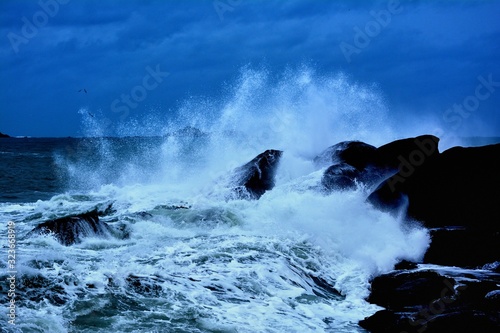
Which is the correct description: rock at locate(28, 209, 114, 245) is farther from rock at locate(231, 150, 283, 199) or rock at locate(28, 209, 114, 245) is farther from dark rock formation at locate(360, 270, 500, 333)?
dark rock formation at locate(360, 270, 500, 333)

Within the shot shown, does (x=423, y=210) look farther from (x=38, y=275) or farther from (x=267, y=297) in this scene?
(x=38, y=275)

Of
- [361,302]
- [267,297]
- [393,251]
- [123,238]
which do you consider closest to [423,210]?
[393,251]

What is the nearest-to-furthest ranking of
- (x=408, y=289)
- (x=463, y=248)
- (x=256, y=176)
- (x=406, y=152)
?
(x=408, y=289)
(x=463, y=248)
(x=406, y=152)
(x=256, y=176)

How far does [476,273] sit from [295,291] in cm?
314

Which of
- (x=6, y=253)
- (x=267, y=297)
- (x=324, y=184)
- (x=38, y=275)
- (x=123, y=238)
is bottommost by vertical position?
(x=267, y=297)

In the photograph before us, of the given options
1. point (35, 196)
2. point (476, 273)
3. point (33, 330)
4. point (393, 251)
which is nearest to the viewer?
point (33, 330)

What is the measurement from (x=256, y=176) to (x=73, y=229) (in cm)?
697

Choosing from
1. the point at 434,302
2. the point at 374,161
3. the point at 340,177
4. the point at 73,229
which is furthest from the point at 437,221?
the point at 73,229

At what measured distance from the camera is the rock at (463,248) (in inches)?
369

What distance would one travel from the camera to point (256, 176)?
52.2 ft

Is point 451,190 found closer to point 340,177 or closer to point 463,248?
point 463,248

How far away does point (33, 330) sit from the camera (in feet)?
19.1

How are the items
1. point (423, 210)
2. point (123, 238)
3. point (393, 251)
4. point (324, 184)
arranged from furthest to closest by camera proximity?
point (324, 184)
point (423, 210)
point (123, 238)
point (393, 251)

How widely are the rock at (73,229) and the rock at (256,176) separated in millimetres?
5281
